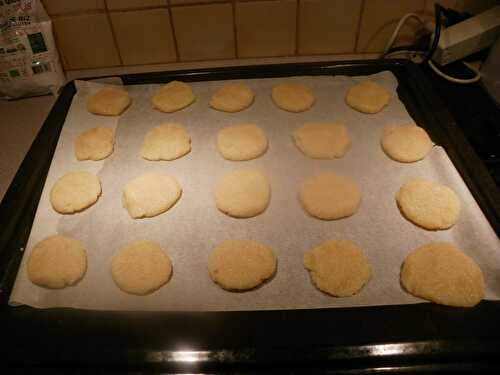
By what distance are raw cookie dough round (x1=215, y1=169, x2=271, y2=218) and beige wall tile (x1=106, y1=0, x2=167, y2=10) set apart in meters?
0.62

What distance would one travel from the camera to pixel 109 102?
45.2 inches

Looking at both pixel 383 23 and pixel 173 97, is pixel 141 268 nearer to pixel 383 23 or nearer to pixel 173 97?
pixel 173 97

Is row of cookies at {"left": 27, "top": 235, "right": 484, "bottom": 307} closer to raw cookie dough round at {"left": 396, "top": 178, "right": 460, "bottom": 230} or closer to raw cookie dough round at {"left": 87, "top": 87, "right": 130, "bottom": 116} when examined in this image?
raw cookie dough round at {"left": 396, "top": 178, "right": 460, "bottom": 230}

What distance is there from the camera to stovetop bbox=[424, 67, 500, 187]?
0.95m

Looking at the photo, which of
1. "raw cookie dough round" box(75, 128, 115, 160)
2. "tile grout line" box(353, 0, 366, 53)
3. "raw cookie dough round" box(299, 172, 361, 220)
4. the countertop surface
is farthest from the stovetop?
the countertop surface

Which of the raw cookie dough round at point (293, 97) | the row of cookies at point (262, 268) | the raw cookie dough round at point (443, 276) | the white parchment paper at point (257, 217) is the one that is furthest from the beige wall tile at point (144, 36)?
the raw cookie dough round at point (443, 276)

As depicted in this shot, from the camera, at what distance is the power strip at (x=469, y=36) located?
115 cm

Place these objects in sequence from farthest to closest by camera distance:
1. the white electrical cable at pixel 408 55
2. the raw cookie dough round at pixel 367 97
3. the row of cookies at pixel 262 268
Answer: the white electrical cable at pixel 408 55, the raw cookie dough round at pixel 367 97, the row of cookies at pixel 262 268

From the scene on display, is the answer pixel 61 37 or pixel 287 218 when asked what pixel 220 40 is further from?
pixel 287 218

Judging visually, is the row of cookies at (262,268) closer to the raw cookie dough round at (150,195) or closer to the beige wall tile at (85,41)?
the raw cookie dough round at (150,195)

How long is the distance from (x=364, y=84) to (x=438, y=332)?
0.76 m

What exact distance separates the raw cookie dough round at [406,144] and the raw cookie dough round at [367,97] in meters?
0.11

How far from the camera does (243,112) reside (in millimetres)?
1147

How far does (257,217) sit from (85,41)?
86cm
